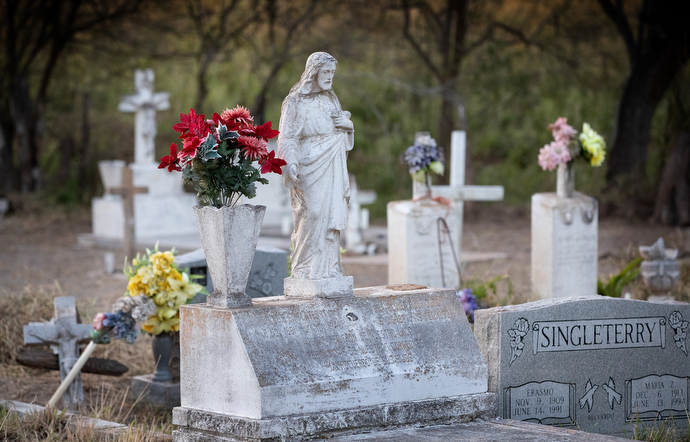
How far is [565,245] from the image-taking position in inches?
368

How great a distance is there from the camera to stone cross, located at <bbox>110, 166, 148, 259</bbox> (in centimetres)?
1148

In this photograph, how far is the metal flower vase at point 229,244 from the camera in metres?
4.36

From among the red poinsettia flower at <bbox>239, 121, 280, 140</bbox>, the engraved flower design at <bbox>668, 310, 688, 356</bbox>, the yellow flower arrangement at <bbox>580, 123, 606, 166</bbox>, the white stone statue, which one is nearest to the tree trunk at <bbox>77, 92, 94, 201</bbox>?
the yellow flower arrangement at <bbox>580, 123, 606, 166</bbox>

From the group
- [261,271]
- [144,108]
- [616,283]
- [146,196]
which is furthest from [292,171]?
[144,108]

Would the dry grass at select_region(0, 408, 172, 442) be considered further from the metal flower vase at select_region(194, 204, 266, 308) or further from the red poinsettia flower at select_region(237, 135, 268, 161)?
the red poinsettia flower at select_region(237, 135, 268, 161)

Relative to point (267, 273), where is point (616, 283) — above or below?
below

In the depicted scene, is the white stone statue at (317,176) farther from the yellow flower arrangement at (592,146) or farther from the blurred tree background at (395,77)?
the blurred tree background at (395,77)

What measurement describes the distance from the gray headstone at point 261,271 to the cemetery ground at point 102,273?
3.31ft

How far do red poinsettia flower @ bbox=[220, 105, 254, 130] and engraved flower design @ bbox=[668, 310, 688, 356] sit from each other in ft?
10.3

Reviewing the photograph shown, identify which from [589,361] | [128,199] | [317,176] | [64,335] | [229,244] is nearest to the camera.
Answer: [229,244]

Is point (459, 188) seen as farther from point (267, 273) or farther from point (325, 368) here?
point (325, 368)

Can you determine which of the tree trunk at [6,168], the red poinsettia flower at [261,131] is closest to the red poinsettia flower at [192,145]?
the red poinsettia flower at [261,131]

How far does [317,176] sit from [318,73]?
1.94 ft

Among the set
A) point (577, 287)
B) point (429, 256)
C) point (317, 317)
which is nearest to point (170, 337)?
point (317, 317)
